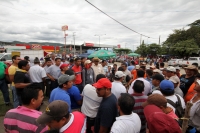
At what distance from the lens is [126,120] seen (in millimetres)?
1638

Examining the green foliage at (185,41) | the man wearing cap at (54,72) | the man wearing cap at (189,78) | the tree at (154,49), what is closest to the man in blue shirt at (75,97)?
the man wearing cap at (54,72)

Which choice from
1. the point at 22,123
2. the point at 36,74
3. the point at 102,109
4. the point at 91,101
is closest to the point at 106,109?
the point at 102,109

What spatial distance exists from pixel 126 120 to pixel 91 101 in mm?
961

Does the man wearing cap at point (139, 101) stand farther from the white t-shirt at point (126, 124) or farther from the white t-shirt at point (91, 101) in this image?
the white t-shirt at point (126, 124)

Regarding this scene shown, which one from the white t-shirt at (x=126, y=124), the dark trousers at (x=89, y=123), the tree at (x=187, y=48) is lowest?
the dark trousers at (x=89, y=123)

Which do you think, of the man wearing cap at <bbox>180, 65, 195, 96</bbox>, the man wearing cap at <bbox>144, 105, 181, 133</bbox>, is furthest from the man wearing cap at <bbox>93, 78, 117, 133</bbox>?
the man wearing cap at <bbox>180, 65, 195, 96</bbox>

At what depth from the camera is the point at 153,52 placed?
141ft

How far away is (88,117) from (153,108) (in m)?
1.40

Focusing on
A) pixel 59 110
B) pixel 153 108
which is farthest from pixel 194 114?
pixel 59 110

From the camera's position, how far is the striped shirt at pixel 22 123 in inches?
59.8

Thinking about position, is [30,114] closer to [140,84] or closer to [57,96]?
[57,96]

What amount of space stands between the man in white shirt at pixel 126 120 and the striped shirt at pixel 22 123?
824 millimetres

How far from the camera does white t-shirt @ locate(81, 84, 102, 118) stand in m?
2.43

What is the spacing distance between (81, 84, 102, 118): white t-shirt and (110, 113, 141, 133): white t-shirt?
2.70ft
